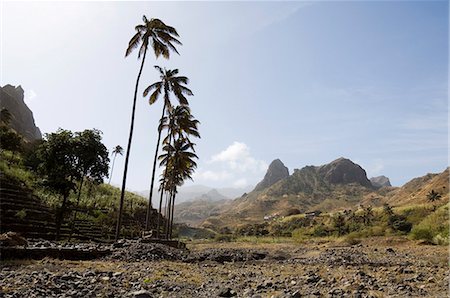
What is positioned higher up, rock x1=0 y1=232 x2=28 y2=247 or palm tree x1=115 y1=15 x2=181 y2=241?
palm tree x1=115 y1=15 x2=181 y2=241

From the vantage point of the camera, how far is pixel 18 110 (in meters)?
137

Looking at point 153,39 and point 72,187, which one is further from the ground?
point 153,39

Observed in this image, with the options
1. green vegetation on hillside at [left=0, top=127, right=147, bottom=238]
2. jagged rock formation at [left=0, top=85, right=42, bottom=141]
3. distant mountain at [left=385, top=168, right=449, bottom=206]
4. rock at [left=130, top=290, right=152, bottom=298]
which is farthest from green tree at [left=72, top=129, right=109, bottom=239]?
jagged rock formation at [left=0, top=85, right=42, bottom=141]

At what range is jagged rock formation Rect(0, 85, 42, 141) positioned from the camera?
125875 millimetres

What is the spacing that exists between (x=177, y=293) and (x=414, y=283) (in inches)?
306

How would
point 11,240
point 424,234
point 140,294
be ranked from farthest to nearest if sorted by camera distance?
1. point 424,234
2. point 11,240
3. point 140,294

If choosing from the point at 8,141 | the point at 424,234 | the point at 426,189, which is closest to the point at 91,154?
the point at 8,141

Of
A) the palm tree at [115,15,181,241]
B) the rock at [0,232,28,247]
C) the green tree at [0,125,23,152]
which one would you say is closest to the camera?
the rock at [0,232,28,247]

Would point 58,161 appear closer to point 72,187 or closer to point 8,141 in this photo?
point 72,187

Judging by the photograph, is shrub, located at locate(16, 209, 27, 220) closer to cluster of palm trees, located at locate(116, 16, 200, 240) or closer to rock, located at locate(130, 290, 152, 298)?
cluster of palm trees, located at locate(116, 16, 200, 240)

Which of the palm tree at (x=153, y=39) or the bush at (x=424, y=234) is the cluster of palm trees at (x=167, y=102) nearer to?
the palm tree at (x=153, y=39)

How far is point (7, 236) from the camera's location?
53.4 feet

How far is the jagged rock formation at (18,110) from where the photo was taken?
126m

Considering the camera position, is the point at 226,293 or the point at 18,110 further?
the point at 18,110
